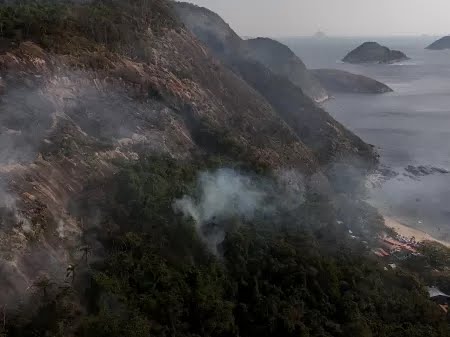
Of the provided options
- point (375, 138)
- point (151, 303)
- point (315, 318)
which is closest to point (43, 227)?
point (151, 303)

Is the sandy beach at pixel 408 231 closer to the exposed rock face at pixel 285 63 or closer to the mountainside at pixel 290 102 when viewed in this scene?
the mountainside at pixel 290 102

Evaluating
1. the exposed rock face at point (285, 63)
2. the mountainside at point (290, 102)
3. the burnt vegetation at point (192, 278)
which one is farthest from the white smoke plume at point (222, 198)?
the exposed rock face at point (285, 63)

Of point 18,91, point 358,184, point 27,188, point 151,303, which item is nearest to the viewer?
point 151,303

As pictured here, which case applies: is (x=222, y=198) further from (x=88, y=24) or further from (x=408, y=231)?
(x=408, y=231)

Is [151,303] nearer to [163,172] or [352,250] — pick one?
[163,172]

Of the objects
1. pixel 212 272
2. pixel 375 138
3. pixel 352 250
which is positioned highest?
pixel 212 272

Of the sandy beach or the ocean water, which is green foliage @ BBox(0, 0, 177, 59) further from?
the ocean water
